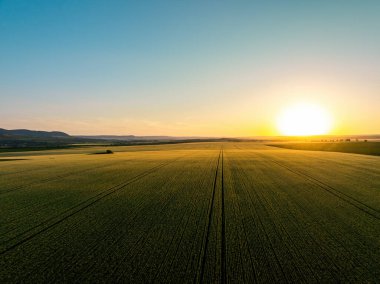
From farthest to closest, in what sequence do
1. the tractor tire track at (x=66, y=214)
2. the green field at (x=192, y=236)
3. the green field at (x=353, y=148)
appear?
the green field at (x=353, y=148), the tractor tire track at (x=66, y=214), the green field at (x=192, y=236)

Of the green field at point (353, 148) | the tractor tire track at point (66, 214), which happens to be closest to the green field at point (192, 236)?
the tractor tire track at point (66, 214)

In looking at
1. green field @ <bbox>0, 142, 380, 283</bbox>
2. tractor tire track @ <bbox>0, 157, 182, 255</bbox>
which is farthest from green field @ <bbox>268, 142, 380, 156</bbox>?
tractor tire track @ <bbox>0, 157, 182, 255</bbox>

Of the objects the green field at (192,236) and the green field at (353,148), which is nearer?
the green field at (192,236)

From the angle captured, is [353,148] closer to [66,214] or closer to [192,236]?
[192,236]

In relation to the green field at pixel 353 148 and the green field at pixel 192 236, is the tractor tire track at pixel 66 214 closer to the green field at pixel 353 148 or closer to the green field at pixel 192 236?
the green field at pixel 192 236

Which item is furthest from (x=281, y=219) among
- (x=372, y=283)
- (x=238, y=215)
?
(x=372, y=283)

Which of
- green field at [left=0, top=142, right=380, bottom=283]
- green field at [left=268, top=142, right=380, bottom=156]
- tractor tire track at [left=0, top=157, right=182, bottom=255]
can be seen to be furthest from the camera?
green field at [left=268, top=142, right=380, bottom=156]

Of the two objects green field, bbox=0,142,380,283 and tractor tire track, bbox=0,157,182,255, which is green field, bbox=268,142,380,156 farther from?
tractor tire track, bbox=0,157,182,255

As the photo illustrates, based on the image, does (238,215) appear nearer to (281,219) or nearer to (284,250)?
(281,219)

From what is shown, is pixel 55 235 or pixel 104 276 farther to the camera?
pixel 55 235

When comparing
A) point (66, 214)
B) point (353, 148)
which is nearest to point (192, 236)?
point (66, 214)

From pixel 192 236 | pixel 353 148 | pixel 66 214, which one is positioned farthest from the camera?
pixel 353 148
